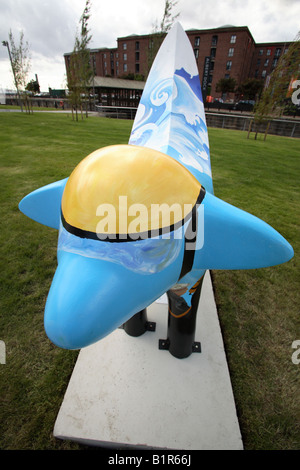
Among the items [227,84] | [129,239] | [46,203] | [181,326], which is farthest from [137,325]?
[227,84]

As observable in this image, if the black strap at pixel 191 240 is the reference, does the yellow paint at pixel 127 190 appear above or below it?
above

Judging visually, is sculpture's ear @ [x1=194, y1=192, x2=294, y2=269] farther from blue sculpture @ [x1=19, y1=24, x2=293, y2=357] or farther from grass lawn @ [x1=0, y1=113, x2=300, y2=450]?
grass lawn @ [x1=0, y1=113, x2=300, y2=450]

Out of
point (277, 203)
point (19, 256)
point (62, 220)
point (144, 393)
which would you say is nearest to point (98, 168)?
point (62, 220)

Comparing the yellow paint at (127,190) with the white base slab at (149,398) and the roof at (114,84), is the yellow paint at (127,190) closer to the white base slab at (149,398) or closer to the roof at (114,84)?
the white base slab at (149,398)

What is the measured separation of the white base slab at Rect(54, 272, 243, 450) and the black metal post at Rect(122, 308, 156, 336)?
0.19 feet

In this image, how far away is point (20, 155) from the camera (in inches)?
316

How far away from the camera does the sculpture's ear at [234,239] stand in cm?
104

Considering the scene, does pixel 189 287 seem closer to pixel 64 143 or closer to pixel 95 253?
pixel 95 253

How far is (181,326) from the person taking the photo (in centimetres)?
192

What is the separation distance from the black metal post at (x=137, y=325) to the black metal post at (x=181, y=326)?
0.20m

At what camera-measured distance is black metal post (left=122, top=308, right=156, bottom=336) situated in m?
2.20

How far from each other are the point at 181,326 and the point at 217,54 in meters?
49.8

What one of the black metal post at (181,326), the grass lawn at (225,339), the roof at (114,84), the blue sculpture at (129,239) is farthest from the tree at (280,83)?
the roof at (114,84)

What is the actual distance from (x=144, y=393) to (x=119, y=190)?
5.57 feet
